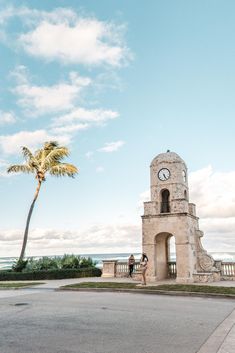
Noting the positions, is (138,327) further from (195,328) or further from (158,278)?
(158,278)

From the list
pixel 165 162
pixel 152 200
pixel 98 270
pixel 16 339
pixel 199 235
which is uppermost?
pixel 165 162

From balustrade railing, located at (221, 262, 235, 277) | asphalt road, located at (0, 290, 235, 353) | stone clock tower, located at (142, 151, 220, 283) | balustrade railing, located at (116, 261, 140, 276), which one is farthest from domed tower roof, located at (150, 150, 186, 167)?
asphalt road, located at (0, 290, 235, 353)

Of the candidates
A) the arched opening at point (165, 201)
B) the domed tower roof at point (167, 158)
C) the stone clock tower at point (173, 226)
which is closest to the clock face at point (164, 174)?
the stone clock tower at point (173, 226)

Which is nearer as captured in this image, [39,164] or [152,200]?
[152,200]

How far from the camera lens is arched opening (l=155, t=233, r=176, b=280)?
22250 millimetres

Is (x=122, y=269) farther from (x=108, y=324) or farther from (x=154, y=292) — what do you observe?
(x=108, y=324)

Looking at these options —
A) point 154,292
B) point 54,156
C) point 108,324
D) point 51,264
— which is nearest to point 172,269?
point 51,264

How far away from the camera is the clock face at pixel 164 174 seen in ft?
73.6

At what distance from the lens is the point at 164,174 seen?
888 inches

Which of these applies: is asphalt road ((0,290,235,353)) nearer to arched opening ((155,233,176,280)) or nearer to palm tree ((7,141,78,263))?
arched opening ((155,233,176,280))

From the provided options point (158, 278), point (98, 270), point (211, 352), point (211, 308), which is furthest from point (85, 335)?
point (98, 270)

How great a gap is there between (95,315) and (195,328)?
2973 millimetres

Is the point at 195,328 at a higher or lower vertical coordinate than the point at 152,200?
lower

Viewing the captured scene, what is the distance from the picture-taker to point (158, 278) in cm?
2180
